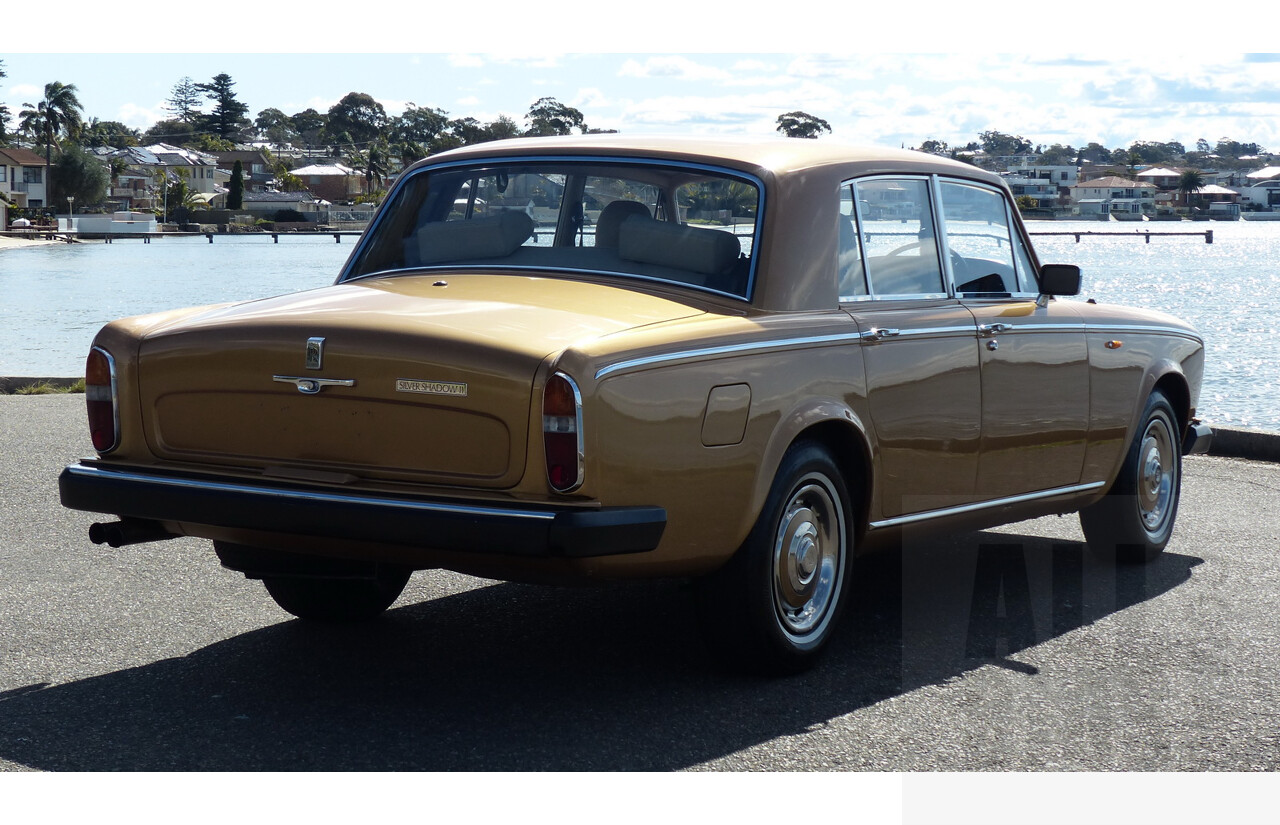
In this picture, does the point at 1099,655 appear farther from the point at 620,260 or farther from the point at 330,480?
the point at 330,480

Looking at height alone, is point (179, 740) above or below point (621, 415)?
below

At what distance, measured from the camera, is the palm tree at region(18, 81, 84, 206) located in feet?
479

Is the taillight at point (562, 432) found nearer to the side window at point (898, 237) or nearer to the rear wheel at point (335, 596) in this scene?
the rear wheel at point (335, 596)

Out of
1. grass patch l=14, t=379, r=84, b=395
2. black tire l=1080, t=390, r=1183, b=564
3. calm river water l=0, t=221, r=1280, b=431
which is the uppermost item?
black tire l=1080, t=390, r=1183, b=564

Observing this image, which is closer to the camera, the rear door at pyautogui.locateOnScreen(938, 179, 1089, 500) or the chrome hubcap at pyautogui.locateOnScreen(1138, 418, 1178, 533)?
the rear door at pyautogui.locateOnScreen(938, 179, 1089, 500)

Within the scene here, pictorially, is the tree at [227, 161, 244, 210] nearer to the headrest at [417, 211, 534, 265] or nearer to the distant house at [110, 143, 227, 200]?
the distant house at [110, 143, 227, 200]

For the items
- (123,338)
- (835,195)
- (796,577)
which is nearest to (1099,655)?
(796,577)

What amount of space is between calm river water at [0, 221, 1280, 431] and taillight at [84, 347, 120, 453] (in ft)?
31.2

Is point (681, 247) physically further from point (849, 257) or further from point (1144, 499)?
point (1144, 499)

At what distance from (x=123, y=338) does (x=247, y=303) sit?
418mm

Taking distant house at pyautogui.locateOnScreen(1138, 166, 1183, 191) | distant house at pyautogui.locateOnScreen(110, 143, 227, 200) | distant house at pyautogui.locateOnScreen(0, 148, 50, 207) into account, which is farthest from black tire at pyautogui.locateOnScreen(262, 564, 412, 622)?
distant house at pyautogui.locateOnScreen(1138, 166, 1183, 191)

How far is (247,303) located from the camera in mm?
5074

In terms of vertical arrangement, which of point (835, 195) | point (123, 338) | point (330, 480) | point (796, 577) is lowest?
point (796, 577)

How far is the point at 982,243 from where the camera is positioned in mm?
6328
